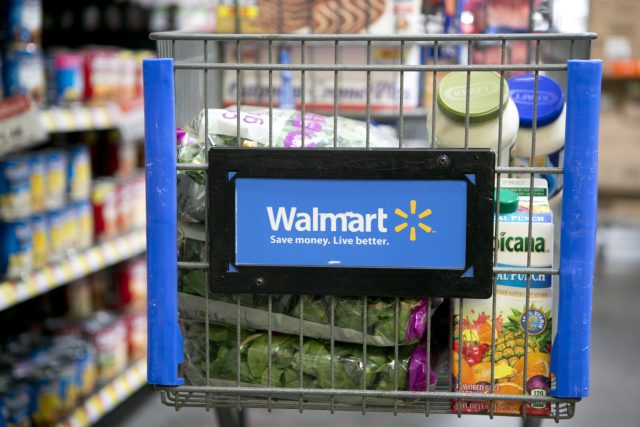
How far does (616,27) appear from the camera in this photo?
650 cm

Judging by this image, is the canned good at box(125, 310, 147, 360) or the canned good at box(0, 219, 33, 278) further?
the canned good at box(125, 310, 147, 360)

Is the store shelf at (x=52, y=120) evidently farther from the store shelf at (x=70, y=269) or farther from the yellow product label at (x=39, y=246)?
the store shelf at (x=70, y=269)

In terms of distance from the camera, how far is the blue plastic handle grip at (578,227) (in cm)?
111

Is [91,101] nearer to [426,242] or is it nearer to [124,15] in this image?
[124,15]

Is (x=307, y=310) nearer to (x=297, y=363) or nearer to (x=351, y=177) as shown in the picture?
(x=297, y=363)

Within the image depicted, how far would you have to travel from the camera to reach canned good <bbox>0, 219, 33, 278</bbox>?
2.55 metres

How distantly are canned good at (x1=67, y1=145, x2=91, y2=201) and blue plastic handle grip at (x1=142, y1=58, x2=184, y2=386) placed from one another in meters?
1.93

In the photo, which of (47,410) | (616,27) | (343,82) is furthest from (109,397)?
(616,27)

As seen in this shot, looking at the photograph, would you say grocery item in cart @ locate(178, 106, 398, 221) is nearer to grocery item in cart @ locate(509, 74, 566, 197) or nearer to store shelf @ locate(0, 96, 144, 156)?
grocery item in cart @ locate(509, 74, 566, 197)

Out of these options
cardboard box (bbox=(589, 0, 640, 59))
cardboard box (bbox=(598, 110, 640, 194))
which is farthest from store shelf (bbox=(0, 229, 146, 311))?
cardboard box (bbox=(589, 0, 640, 59))

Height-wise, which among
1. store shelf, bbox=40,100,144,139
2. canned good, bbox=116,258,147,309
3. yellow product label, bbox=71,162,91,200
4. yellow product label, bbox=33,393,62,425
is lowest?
yellow product label, bbox=33,393,62,425

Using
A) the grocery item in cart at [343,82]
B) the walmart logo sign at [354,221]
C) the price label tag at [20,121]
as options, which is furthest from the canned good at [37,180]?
the walmart logo sign at [354,221]

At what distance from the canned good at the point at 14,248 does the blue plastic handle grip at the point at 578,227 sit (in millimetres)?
1868

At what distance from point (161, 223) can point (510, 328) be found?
19.8 inches
